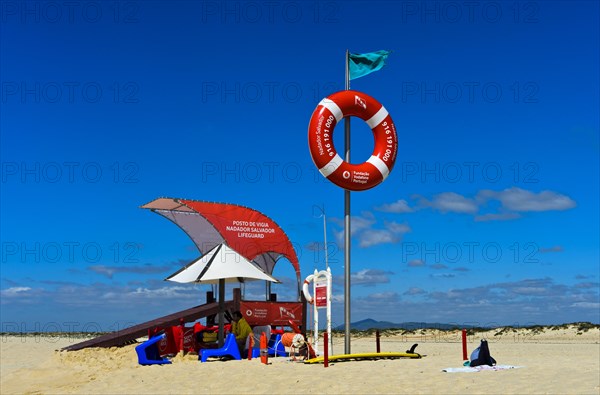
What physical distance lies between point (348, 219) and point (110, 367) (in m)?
6.03

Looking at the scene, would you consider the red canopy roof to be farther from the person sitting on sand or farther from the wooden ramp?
the person sitting on sand

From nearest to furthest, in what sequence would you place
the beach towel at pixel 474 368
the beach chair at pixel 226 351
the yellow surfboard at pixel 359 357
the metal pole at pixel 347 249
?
the beach towel at pixel 474 368, the yellow surfboard at pixel 359 357, the metal pole at pixel 347 249, the beach chair at pixel 226 351

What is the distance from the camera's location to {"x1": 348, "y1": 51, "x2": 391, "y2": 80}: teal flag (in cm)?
1581

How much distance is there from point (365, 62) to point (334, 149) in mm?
2718

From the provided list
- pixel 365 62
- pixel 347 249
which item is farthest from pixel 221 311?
pixel 365 62

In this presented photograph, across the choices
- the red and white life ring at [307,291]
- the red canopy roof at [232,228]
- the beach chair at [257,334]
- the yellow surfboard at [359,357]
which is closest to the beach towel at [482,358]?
the yellow surfboard at [359,357]

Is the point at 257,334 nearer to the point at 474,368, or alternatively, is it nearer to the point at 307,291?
the point at 307,291

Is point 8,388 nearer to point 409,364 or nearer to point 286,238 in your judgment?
point 409,364

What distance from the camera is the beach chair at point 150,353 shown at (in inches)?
562

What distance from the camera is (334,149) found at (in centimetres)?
1448

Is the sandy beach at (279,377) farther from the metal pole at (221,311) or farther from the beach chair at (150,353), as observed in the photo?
the metal pole at (221,311)

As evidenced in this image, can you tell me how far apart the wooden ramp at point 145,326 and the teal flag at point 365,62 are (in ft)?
20.9

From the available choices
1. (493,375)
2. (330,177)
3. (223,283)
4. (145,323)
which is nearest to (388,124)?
(330,177)

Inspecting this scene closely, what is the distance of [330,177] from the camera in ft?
47.0
